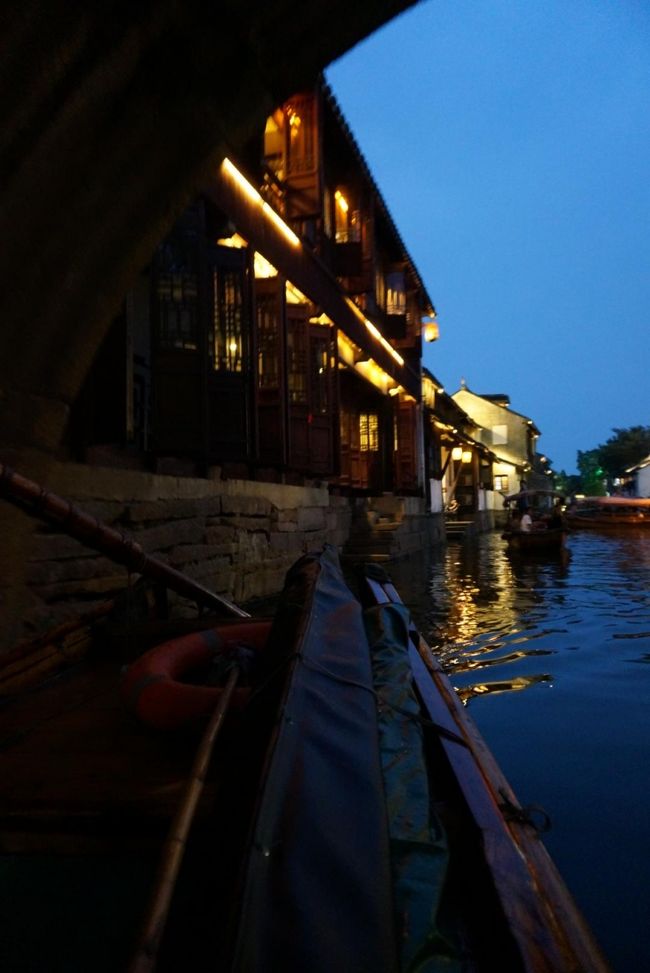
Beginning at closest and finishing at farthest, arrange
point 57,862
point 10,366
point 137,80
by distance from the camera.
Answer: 1. point 57,862
2. point 137,80
3. point 10,366

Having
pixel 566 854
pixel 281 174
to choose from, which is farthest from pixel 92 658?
pixel 281 174

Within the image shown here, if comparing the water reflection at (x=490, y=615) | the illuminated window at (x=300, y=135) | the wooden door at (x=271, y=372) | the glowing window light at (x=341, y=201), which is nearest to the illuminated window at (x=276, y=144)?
the illuminated window at (x=300, y=135)

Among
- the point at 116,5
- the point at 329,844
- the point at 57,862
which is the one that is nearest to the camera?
the point at 329,844

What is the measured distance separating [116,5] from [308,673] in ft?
12.1

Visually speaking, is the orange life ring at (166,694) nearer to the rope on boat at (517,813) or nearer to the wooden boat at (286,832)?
the wooden boat at (286,832)

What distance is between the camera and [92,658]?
464 centimetres

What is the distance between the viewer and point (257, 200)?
10.3m

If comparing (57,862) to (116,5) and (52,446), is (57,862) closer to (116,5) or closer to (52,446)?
(52,446)

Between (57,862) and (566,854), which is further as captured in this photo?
(566,854)

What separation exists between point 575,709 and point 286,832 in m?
4.29

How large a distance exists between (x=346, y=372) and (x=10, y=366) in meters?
13.5

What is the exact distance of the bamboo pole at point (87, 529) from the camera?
12.1ft

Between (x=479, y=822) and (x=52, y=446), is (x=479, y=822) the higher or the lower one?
the lower one

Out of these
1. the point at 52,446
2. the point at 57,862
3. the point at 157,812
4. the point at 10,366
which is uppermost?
the point at 10,366
